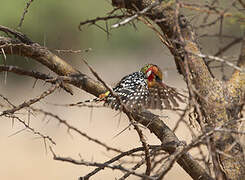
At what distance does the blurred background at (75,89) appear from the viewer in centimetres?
1267

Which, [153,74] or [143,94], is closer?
[143,94]

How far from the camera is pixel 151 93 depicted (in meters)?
3.52

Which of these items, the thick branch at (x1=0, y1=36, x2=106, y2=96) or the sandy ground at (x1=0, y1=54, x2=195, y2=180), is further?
the sandy ground at (x1=0, y1=54, x2=195, y2=180)

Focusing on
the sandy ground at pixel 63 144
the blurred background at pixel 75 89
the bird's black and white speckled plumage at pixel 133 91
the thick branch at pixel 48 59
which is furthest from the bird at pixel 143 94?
the blurred background at pixel 75 89

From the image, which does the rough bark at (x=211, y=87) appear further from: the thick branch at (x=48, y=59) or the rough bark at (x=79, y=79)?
the thick branch at (x=48, y=59)

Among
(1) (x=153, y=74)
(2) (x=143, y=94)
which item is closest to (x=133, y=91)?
(2) (x=143, y=94)

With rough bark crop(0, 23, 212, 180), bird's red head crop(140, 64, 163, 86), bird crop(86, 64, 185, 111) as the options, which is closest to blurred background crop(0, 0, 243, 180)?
bird's red head crop(140, 64, 163, 86)

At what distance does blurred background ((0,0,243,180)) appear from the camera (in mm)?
12672

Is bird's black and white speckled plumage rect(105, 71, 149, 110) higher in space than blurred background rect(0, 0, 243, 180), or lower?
lower

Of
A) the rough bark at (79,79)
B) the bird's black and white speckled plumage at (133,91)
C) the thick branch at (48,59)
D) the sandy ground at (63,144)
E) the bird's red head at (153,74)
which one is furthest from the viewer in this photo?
the sandy ground at (63,144)

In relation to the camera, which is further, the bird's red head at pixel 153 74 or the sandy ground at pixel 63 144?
the sandy ground at pixel 63 144

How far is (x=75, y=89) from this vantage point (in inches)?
699

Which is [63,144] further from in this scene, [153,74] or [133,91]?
[133,91]

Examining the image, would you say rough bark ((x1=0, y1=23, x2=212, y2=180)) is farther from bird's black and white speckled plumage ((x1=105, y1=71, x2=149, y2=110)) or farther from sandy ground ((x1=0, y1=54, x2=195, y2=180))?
sandy ground ((x1=0, y1=54, x2=195, y2=180))
